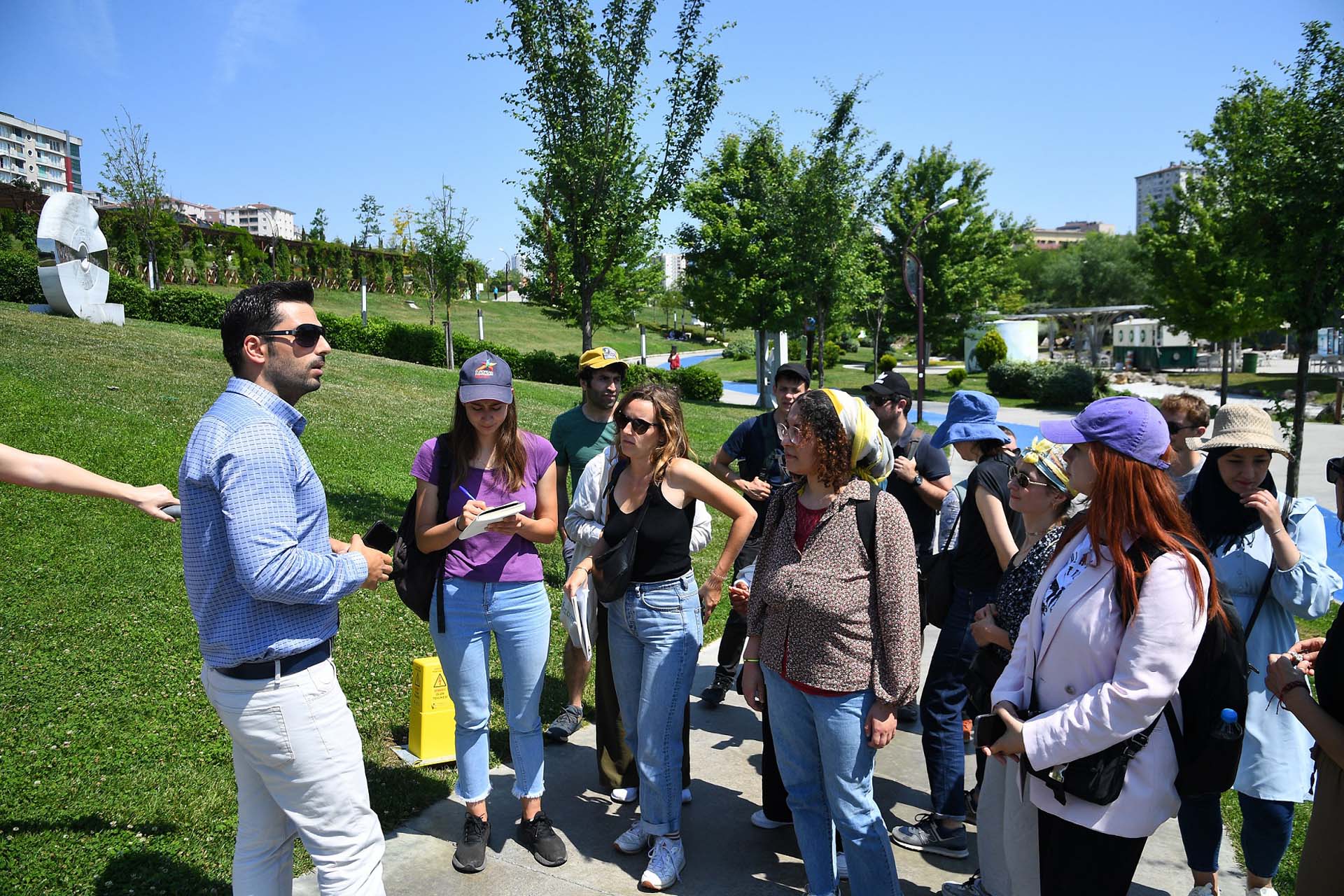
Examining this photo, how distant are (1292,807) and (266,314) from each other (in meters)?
4.23

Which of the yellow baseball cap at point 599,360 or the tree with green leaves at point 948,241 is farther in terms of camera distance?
the tree with green leaves at point 948,241

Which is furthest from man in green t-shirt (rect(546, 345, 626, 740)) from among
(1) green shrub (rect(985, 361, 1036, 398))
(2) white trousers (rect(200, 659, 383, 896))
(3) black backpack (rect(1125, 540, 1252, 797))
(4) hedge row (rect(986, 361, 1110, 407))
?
(1) green shrub (rect(985, 361, 1036, 398))

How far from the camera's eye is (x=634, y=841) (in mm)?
3852

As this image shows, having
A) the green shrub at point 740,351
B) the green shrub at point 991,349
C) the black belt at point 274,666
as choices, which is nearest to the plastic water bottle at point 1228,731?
the black belt at point 274,666

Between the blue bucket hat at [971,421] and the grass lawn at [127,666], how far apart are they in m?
2.79

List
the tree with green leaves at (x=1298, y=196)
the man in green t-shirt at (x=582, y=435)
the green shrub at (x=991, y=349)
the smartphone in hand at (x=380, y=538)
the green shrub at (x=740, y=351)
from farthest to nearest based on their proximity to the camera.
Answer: the green shrub at (x=740, y=351) → the green shrub at (x=991, y=349) → the tree with green leaves at (x=1298, y=196) → the man in green t-shirt at (x=582, y=435) → the smartphone in hand at (x=380, y=538)

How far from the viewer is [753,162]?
27359 mm

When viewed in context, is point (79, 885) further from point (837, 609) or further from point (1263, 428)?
point (1263, 428)

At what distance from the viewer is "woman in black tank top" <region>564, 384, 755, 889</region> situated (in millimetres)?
3699

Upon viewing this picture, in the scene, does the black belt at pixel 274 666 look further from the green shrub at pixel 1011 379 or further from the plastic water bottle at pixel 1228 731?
the green shrub at pixel 1011 379

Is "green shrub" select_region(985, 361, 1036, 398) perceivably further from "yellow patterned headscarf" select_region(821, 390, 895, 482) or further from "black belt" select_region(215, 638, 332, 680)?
"black belt" select_region(215, 638, 332, 680)

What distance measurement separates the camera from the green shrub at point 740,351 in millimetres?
50281

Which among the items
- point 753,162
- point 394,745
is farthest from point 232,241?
A: point 394,745

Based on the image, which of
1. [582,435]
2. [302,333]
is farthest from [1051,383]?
[302,333]
